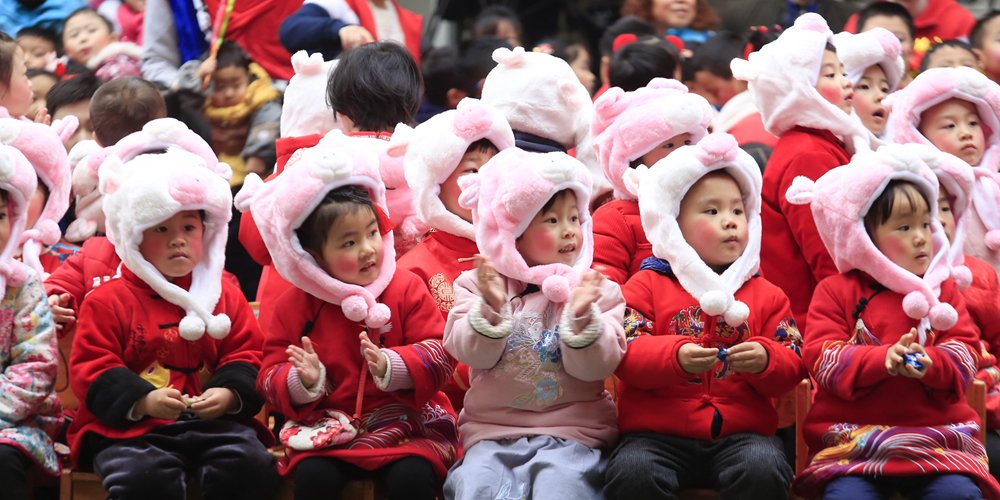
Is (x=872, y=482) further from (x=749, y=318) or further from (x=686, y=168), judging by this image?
(x=686, y=168)

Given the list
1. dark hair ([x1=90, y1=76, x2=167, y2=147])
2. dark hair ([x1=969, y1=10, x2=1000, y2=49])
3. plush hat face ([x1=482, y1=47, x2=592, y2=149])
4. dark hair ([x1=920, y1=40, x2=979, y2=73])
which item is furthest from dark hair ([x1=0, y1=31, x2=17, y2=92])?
dark hair ([x1=969, y1=10, x2=1000, y2=49])

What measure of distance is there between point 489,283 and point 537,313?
22 centimetres

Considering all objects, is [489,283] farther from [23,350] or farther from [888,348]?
[23,350]

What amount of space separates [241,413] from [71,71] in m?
2.81

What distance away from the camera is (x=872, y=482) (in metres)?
2.65

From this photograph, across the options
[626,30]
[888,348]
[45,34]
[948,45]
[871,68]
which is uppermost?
[871,68]

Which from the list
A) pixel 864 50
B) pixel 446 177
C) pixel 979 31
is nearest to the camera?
pixel 446 177

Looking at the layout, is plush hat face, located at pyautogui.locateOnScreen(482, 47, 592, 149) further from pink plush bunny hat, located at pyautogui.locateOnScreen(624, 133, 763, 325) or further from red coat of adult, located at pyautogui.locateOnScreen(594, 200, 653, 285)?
pink plush bunny hat, located at pyautogui.locateOnScreen(624, 133, 763, 325)

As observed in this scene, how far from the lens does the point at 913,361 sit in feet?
8.49

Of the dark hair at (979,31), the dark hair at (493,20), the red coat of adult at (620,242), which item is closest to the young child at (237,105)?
the dark hair at (493,20)

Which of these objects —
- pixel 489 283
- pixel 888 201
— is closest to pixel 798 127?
pixel 888 201

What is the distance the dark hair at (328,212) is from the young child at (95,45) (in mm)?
2494

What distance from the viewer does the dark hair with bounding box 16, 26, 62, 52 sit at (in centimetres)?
538

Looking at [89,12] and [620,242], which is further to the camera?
[89,12]
